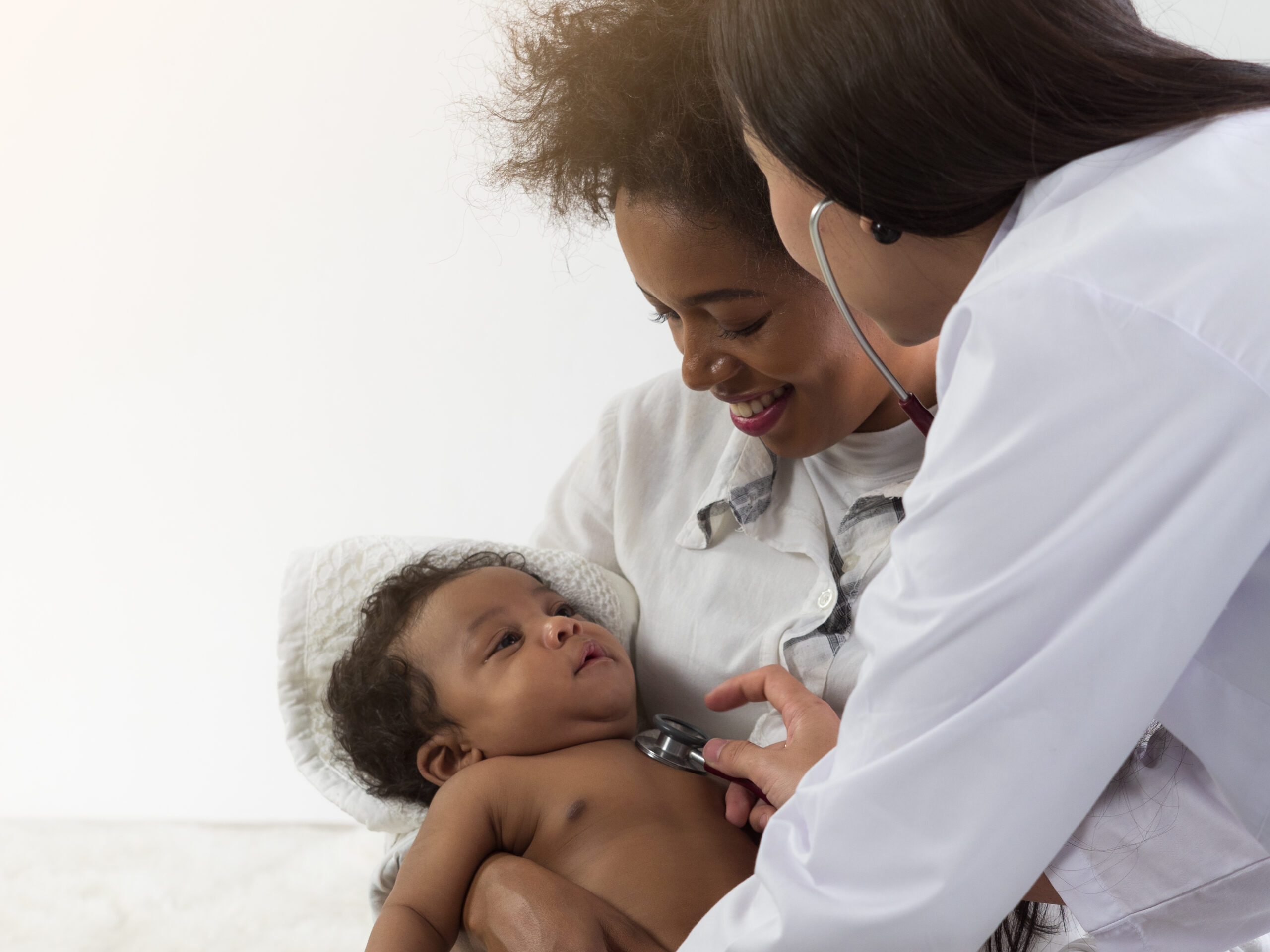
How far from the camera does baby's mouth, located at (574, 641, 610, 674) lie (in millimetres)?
1571

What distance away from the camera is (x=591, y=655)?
5.23 feet

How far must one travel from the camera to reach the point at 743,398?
56.4 inches

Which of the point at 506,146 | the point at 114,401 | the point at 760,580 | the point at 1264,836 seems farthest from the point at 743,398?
the point at 114,401

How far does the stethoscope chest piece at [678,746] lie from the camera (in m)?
1.43

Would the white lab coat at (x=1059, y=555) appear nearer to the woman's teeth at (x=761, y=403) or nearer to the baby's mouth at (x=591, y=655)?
the woman's teeth at (x=761, y=403)

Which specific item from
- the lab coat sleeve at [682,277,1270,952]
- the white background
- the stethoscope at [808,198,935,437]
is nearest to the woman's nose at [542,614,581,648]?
the stethoscope at [808,198,935,437]

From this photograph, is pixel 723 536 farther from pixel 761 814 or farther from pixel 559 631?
pixel 761 814

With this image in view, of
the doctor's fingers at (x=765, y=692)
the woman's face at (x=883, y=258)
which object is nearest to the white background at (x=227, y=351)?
the doctor's fingers at (x=765, y=692)

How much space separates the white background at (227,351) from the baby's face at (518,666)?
1.08 meters

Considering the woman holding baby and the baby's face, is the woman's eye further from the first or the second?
the baby's face

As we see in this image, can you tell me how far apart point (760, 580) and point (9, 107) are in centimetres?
217

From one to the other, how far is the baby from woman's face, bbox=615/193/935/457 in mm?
437

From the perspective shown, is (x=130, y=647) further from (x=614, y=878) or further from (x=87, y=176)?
(x=614, y=878)

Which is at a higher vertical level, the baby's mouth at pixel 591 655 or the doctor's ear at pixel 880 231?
the doctor's ear at pixel 880 231
